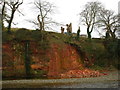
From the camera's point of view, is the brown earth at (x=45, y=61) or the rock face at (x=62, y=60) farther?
the rock face at (x=62, y=60)

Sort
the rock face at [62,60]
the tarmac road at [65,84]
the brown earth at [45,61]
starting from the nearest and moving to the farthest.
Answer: the tarmac road at [65,84] < the brown earth at [45,61] < the rock face at [62,60]

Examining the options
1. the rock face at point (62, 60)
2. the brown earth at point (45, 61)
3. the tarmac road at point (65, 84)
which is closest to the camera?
the tarmac road at point (65, 84)

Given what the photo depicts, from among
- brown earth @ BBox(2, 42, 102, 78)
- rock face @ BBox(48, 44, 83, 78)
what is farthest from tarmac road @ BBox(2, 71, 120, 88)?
rock face @ BBox(48, 44, 83, 78)

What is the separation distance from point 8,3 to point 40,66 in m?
12.6

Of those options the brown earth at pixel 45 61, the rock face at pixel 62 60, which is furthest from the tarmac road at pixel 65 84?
the rock face at pixel 62 60

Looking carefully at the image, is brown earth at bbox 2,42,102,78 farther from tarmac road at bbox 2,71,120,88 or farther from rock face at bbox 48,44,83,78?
tarmac road at bbox 2,71,120,88

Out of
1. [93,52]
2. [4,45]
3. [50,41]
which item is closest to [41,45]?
[50,41]

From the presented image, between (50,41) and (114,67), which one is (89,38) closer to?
(114,67)

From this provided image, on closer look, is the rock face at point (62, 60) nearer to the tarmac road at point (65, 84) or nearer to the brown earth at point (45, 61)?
the brown earth at point (45, 61)

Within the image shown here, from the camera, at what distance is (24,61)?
35.5 metres

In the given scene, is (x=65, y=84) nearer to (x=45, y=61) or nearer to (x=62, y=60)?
(x=45, y=61)

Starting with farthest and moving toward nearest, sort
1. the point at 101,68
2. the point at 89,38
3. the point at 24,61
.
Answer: the point at 89,38, the point at 101,68, the point at 24,61

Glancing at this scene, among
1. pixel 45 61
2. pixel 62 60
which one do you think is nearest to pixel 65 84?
pixel 45 61

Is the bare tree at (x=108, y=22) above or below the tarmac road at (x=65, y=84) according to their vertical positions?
above
